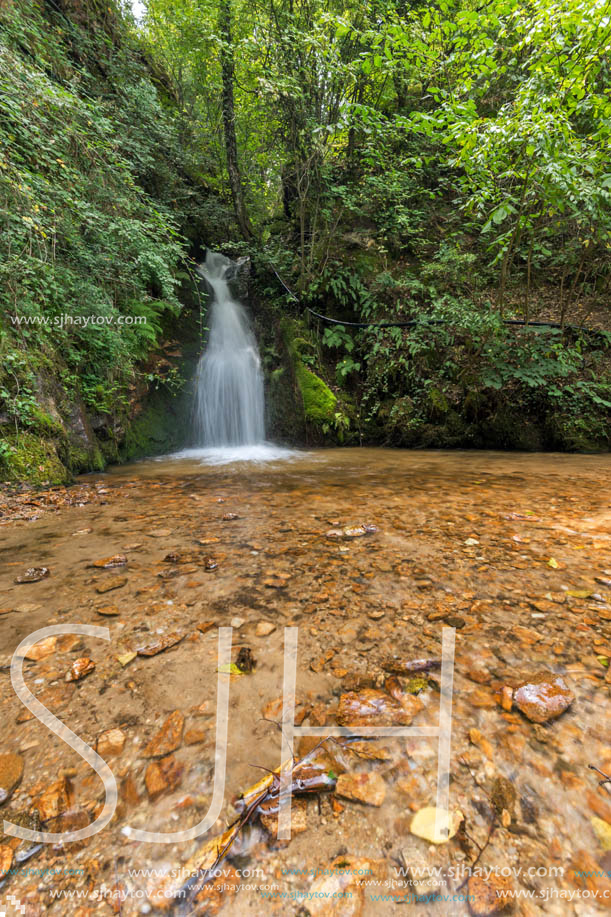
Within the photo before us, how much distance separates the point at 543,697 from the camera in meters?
1.07

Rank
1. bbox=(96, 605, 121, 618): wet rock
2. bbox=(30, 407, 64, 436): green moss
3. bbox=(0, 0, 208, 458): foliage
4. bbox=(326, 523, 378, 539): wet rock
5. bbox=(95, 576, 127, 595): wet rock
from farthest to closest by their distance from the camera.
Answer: bbox=(30, 407, 64, 436): green moss → bbox=(0, 0, 208, 458): foliage → bbox=(326, 523, 378, 539): wet rock → bbox=(95, 576, 127, 595): wet rock → bbox=(96, 605, 121, 618): wet rock

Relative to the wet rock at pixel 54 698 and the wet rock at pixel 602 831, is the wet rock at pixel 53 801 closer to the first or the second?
the wet rock at pixel 54 698

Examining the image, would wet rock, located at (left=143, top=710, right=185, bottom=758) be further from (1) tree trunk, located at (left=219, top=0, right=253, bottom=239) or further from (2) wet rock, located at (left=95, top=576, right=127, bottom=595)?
(1) tree trunk, located at (left=219, top=0, right=253, bottom=239)

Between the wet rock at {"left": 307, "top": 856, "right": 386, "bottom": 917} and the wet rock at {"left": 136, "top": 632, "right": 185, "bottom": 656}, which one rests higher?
the wet rock at {"left": 307, "top": 856, "right": 386, "bottom": 917}

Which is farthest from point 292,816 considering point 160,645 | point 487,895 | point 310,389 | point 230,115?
point 230,115

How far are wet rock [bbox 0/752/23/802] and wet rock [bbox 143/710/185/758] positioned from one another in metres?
0.29

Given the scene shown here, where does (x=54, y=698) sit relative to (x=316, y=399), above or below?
below

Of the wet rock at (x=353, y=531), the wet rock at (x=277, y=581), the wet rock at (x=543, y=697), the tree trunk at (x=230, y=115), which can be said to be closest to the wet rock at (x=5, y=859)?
the wet rock at (x=277, y=581)

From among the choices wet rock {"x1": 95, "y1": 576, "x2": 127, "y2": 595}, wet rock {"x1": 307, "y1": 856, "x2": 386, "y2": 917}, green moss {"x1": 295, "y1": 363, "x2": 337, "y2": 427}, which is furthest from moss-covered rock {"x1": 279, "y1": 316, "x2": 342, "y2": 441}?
wet rock {"x1": 307, "y1": 856, "x2": 386, "y2": 917}

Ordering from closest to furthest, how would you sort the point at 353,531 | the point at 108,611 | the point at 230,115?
the point at 108,611
the point at 353,531
the point at 230,115

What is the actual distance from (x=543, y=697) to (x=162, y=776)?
3.57ft

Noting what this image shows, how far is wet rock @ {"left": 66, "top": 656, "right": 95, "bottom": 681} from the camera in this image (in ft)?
3.90

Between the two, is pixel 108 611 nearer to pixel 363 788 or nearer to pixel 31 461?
pixel 363 788

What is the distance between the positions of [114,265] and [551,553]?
591 cm
